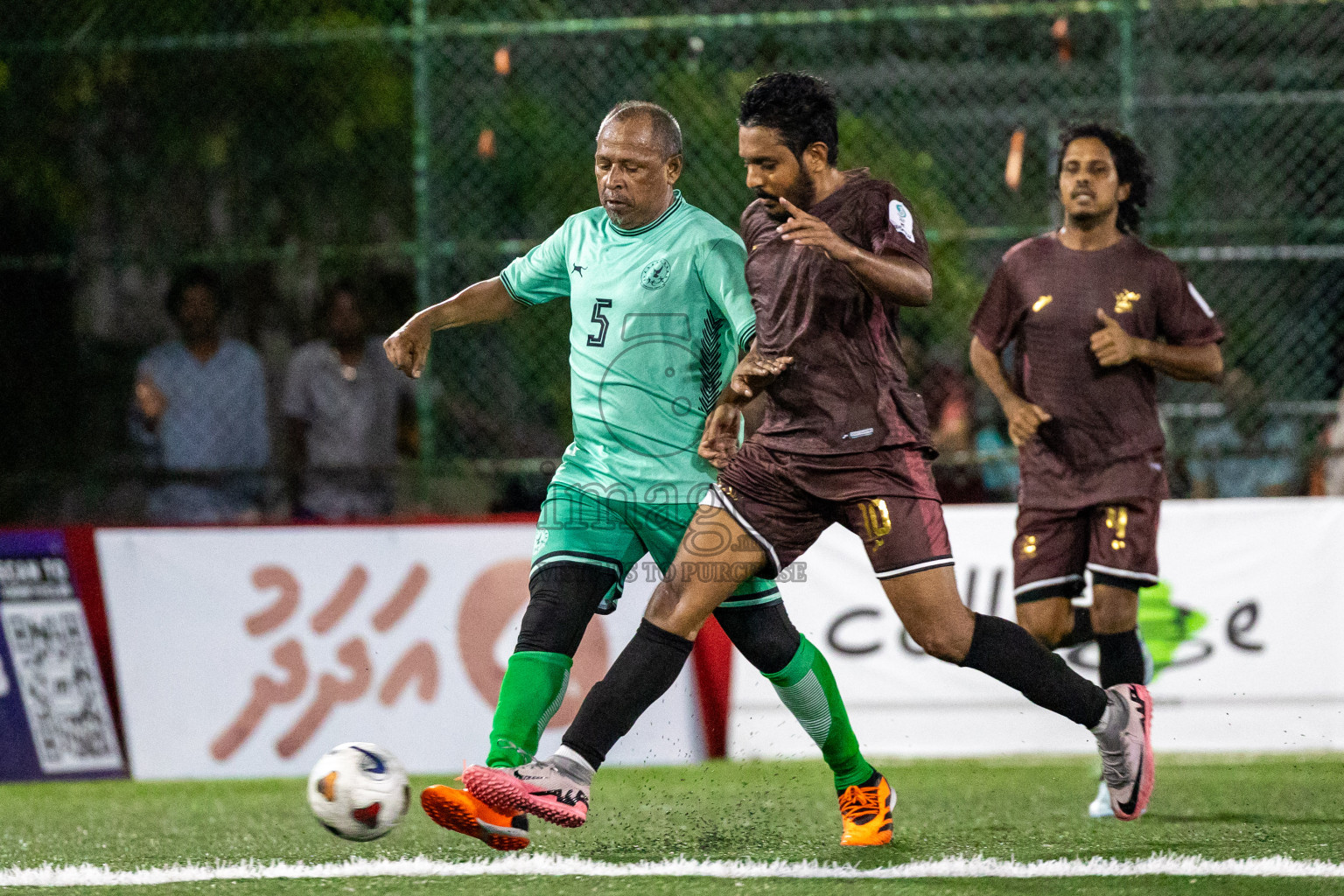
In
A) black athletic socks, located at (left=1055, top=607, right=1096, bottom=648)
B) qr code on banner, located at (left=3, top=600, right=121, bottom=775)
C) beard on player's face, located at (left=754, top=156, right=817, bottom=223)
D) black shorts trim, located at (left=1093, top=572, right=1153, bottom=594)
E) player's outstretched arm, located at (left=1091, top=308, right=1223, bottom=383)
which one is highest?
beard on player's face, located at (left=754, top=156, right=817, bottom=223)

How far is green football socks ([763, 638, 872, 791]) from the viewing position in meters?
4.84

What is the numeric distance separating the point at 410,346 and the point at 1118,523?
2375 mm

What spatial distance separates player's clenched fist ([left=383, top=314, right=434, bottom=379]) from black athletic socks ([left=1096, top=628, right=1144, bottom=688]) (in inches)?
95.8

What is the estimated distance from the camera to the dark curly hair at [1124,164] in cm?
561

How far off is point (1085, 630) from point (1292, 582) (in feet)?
6.22

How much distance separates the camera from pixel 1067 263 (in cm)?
559

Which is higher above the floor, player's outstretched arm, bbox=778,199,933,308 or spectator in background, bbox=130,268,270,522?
player's outstretched arm, bbox=778,199,933,308

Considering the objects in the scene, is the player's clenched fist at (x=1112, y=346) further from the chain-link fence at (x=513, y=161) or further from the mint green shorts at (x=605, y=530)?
the chain-link fence at (x=513, y=161)

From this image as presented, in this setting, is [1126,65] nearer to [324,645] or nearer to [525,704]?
[324,645]

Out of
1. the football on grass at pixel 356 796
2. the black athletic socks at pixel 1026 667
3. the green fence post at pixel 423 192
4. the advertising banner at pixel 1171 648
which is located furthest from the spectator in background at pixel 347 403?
the black athletic socks at pixel 1026 667

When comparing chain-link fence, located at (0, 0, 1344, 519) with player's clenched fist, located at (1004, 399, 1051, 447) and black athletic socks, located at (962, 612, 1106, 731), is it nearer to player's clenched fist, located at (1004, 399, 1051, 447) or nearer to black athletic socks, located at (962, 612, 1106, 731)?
player's clenched fist, located at (1004, 399, 1051, 447)

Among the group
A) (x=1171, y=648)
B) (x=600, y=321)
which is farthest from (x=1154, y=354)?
(x=1171, y=648)

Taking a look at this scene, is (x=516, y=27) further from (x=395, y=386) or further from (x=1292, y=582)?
(x=1292, y=582)

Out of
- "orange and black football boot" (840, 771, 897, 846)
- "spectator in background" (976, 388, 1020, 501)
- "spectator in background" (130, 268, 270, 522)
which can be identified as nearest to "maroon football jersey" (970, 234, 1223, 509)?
"orange and black football boot" (840, 771, 897, 846)
